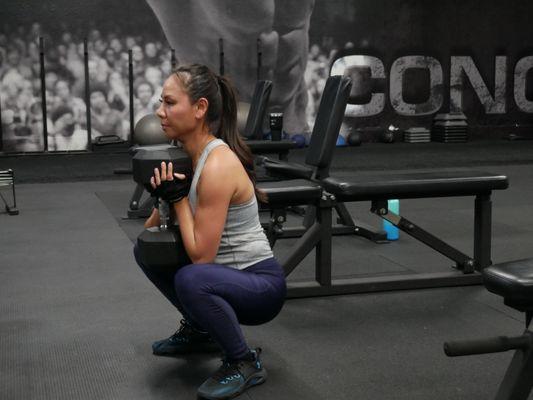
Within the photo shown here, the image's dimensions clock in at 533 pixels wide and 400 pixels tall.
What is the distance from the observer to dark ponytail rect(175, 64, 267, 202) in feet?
6.52

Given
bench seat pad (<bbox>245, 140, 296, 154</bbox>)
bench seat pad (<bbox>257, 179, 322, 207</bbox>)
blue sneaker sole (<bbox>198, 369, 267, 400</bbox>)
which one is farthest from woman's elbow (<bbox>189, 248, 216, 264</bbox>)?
bench seat pad (<bbox>245, 140, 296, 154</bbox>)

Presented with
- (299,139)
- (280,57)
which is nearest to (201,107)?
(299,139)

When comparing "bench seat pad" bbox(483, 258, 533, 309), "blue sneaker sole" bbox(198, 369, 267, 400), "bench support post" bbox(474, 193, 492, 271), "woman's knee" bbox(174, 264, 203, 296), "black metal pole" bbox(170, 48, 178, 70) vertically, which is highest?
"black metal pole" bbox(170, 48, 178, 70)

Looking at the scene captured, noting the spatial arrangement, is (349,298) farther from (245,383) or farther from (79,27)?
(79,27)

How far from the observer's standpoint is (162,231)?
80.7 inches

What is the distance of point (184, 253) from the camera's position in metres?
2.03

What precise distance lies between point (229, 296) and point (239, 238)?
0.56ft

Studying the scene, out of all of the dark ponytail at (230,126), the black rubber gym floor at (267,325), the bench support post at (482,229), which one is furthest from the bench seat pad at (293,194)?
the dark ponytail at (230,126)

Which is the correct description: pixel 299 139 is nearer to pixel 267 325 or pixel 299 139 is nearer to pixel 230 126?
pixel 267 325

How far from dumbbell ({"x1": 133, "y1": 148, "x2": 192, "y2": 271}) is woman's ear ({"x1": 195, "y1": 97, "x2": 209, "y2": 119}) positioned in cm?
11

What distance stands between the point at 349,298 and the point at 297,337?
522 millimetres

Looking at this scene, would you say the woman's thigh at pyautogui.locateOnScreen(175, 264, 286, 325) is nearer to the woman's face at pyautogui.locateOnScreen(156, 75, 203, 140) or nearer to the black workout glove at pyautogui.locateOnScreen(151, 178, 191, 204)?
the black workout glove at pyautogui.locateOnScreen(151, 178, 191, 204)

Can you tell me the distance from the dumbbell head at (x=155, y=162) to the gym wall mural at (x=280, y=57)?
6.39 metres

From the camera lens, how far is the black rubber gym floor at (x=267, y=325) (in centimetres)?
212
